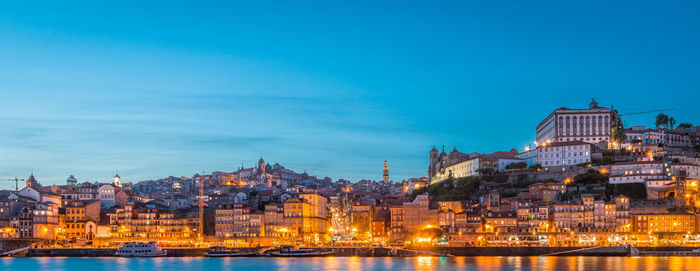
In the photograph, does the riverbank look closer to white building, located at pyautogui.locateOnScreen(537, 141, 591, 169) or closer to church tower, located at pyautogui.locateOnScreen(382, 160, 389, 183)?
white building, located at pyautogui.locateOnScreen(537, 141, 591, 169)

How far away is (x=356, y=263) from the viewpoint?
6588 cm

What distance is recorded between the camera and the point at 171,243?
82438 millimetres

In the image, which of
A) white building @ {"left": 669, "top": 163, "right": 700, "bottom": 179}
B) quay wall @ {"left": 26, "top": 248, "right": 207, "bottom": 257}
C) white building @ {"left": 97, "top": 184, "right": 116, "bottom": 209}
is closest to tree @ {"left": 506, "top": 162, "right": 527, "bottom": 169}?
white building @ {"left": 669, "top": 163, "right": 700, "bottom": 179}

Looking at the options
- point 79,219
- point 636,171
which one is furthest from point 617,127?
point 79,219

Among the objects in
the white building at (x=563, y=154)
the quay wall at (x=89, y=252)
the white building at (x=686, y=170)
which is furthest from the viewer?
the white building at (x=563, y=154)

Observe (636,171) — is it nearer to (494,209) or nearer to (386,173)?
(494,209)

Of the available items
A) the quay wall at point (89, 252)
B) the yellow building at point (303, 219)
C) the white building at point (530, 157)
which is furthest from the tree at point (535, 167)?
the quay wall at point (89, 252)

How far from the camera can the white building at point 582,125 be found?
95375mm

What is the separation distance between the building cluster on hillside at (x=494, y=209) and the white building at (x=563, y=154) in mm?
121

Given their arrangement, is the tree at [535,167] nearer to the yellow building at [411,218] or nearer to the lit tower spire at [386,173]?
the yellow building at [411,218]

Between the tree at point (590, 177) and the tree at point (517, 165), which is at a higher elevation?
the tree at point (517, 165)

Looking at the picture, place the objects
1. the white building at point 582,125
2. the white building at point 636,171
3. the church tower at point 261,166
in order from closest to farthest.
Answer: the white building at point 636,171
the white building at point 582,125
the church tower at point 261,166

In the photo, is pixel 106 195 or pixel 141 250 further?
pixel 106 195

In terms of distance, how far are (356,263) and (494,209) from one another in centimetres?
2157
